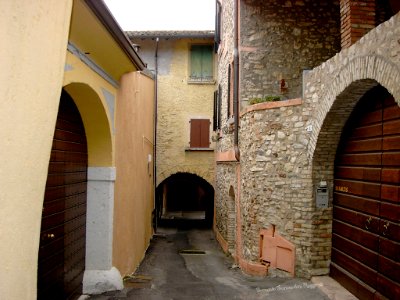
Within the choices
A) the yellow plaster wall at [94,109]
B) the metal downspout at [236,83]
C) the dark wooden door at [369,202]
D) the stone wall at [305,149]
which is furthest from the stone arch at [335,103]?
the yellow plaster wall at [94,109]

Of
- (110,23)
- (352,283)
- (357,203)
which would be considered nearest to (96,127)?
(110,23)

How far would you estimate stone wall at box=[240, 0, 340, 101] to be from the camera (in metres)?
8.32

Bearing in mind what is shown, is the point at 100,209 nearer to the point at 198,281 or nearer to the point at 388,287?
the point at 198,281

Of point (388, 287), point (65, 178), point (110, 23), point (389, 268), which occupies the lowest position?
point (388, 287)

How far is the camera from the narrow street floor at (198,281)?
5.32m

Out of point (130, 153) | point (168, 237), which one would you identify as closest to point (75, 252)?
point (130, 153)

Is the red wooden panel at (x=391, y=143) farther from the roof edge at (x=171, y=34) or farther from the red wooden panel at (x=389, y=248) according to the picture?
the roof edge at (x=171, y=34)

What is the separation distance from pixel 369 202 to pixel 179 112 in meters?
9.77

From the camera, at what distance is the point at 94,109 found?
4.79 m

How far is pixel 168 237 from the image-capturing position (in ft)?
43.3

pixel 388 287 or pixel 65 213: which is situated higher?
pixel 65 213

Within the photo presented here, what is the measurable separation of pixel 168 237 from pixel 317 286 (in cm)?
835

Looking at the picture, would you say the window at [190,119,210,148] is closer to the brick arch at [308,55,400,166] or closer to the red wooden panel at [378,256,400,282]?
the brick arch at [308,55,400,166]

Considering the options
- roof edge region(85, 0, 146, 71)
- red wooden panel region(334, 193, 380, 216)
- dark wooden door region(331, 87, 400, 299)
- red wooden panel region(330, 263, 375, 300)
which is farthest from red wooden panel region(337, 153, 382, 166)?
roof edge region(85, 0, 146, 71)
